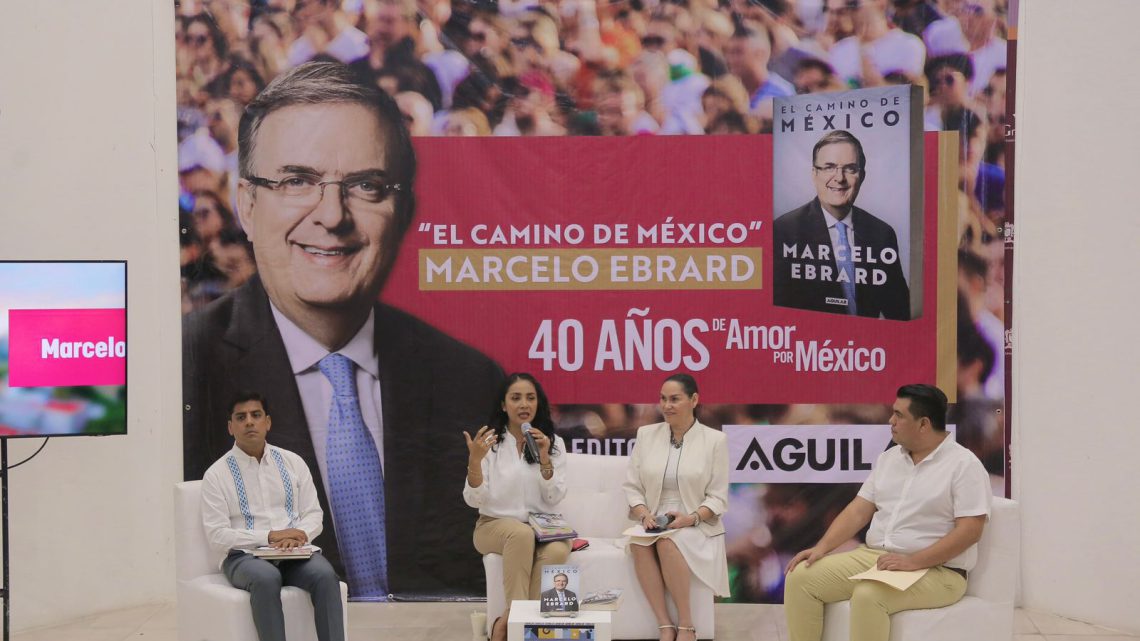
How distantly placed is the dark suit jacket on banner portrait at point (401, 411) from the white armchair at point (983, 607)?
2204 millimetres

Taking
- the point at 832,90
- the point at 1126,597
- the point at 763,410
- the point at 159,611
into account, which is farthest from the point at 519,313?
the point at 1126,597

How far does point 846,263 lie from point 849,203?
0.95 ft

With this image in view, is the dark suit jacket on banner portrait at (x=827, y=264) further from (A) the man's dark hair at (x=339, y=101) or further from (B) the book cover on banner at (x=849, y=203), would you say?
(A) the man's dark hair at (x=339, y=101)

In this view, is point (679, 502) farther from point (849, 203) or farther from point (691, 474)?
point (849, 203)

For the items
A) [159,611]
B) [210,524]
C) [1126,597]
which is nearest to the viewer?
[210,524]

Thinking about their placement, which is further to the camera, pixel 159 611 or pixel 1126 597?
pixel 159 611

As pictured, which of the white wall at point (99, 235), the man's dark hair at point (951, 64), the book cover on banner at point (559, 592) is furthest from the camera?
the man's dark hair at point (951, 64)

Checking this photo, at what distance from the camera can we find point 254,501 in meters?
4.80

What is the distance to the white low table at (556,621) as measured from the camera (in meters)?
4.13

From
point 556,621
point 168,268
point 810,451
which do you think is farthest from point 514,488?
point 168,268

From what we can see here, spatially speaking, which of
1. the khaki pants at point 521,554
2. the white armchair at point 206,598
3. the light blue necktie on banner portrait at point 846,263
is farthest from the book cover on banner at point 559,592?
the light blue necktie on banner portrait at point 846,263

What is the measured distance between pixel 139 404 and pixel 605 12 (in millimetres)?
2965

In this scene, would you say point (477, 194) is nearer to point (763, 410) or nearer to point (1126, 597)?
point (763, 410)

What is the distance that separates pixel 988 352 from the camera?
5.90 m
